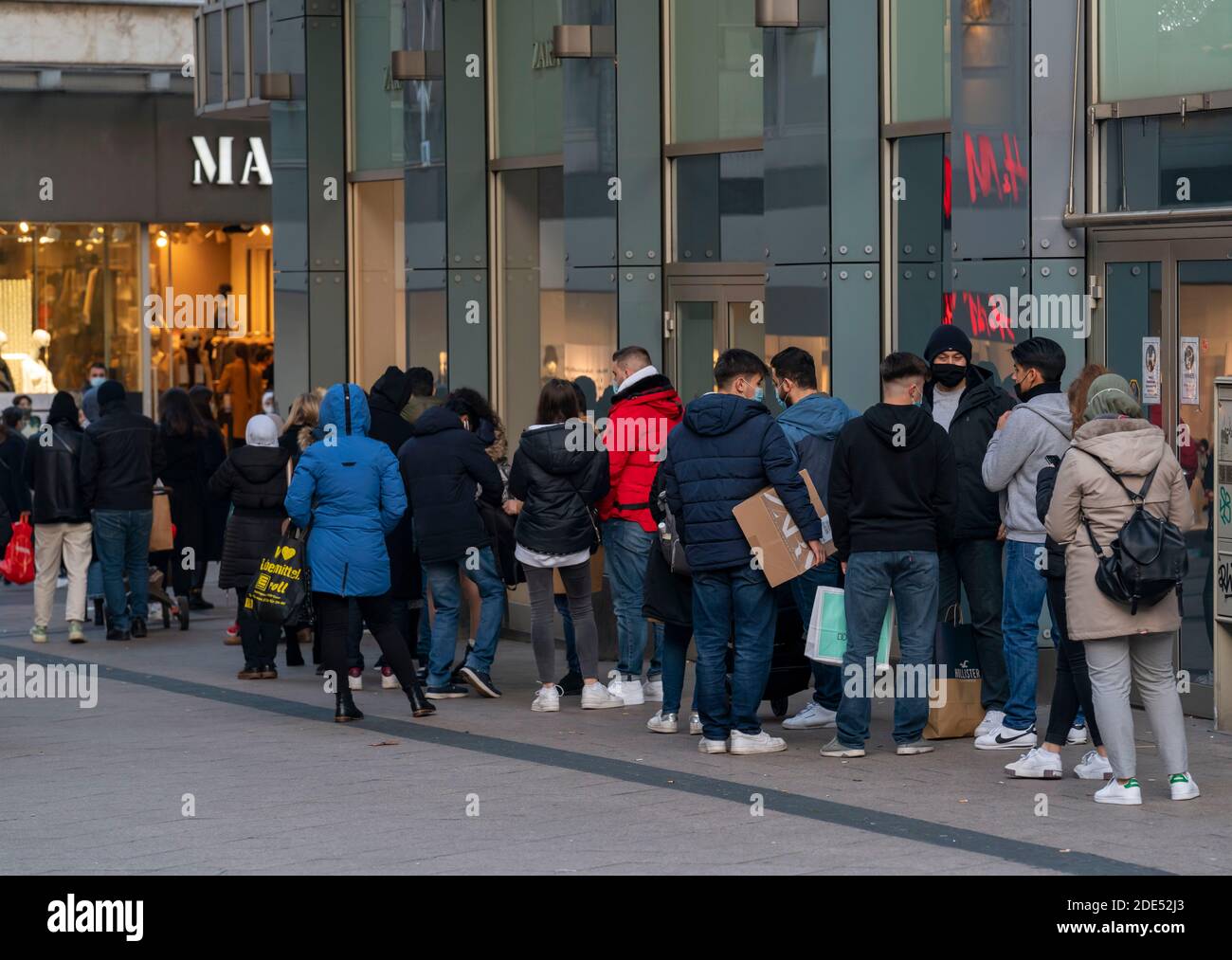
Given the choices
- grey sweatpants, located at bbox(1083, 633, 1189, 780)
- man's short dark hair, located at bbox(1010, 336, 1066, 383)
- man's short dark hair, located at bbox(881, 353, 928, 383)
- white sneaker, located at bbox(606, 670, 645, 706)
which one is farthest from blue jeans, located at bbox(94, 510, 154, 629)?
grey sweatpants, located at bbox(1083, 633, 1189, 780)

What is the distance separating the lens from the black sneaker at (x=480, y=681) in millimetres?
11766

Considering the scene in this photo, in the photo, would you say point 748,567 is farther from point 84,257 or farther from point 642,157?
point 84,257

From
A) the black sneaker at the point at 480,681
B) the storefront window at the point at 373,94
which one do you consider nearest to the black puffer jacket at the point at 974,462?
the black sneaker at the point at 480,681

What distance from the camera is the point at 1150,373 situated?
1073cm

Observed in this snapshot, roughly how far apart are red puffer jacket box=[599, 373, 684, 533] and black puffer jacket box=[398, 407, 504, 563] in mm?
760

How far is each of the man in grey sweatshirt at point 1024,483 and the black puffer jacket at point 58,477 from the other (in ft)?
24.4

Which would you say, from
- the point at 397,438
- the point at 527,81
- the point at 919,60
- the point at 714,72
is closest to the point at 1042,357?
the point at 919,60

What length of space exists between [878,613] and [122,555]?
7230 millimetres

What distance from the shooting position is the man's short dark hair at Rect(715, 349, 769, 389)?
9.87 m

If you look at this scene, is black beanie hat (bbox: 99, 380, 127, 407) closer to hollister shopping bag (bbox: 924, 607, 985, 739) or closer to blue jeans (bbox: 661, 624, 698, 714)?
blue jeans (bbox: 661, 624, 698, 714)

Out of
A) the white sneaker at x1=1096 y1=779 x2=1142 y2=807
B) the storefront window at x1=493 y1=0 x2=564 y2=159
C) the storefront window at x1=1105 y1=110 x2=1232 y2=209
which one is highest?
the storefront window at x1=493 y1=0 x2=564 y2=159

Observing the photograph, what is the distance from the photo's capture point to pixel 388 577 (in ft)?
35.6

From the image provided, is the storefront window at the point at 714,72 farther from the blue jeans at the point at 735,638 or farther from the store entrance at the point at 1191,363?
the blue jeans at the point at 735,638
